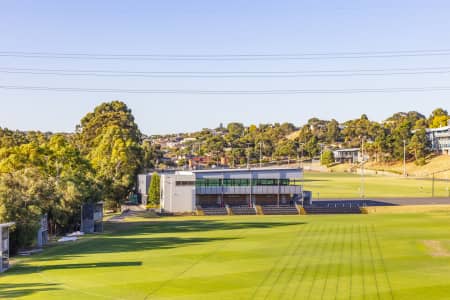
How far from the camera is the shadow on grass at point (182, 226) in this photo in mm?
68625

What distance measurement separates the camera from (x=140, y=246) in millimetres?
53969

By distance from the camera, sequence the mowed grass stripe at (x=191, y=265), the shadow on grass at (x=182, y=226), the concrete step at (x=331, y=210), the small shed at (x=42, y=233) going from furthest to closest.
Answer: the concrete step at (x=331, y=210) < the shadow on grass at (x=182, y=226) < the small shed at (x=42, y=233) < the mowed grass stripe at (x=191, y=265)

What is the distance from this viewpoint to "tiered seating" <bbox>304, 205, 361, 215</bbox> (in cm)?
9374

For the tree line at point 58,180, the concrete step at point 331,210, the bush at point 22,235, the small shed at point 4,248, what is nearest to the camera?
the small shed at point 4,248

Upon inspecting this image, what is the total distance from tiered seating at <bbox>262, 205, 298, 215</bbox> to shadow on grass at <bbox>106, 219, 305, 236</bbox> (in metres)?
15.2

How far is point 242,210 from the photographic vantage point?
309 ft

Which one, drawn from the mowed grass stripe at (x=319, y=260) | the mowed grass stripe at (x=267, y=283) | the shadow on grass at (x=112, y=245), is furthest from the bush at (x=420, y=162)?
the mowed grass stripe at (x=267, y=283)

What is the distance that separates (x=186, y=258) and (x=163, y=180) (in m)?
49.5

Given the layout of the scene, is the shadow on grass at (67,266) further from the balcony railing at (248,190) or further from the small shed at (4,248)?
the balcony railing at (248,190)

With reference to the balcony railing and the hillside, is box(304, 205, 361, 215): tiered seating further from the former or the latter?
the hillside

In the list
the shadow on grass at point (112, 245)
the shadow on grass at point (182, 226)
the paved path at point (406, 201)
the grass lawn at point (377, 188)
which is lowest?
the shadow on grass at point (182, 226)

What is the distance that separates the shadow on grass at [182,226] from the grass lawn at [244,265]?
0.43 m

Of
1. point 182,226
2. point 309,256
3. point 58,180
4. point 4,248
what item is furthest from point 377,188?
point 4,248

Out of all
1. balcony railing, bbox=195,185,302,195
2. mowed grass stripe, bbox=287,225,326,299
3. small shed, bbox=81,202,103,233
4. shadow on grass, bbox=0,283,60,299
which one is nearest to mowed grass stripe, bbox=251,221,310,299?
mowed grass stripe, bbox=287,225,326,299
